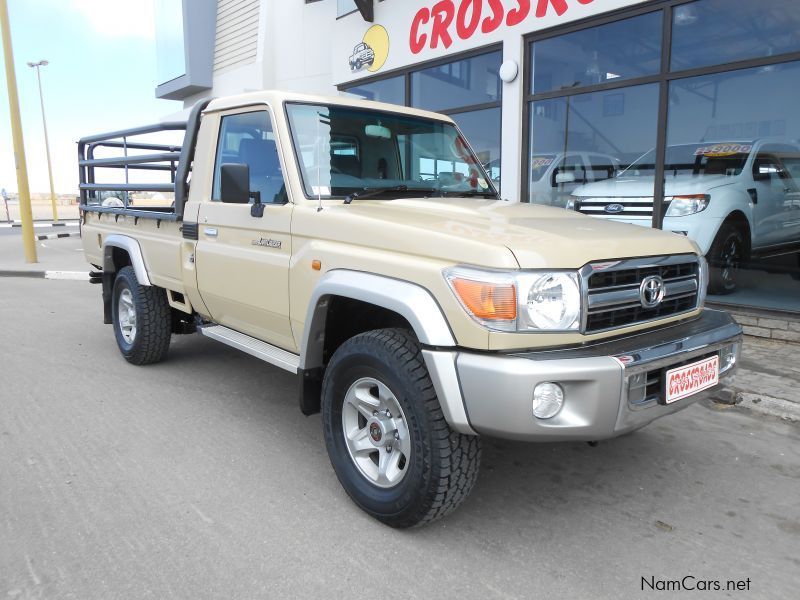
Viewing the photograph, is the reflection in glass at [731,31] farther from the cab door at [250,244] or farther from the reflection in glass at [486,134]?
the cab door at [250,244]

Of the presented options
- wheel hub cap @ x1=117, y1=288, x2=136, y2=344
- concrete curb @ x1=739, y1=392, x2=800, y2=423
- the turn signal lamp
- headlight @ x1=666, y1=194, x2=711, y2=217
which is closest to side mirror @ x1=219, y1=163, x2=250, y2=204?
the turn signal lamp

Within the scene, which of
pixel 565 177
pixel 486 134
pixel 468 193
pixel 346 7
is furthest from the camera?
pixel 346 7

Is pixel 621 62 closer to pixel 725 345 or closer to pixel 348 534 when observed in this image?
pixel 725 345

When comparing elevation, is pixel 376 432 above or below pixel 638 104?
below

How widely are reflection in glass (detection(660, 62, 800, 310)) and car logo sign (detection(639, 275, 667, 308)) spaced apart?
13.4 ft

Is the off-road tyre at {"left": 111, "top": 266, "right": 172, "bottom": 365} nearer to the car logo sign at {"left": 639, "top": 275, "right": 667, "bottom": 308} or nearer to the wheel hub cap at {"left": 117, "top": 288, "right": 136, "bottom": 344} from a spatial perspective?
the wheel hub cap at {"left": 117, "top": 288, "right": 136, "bottom": 344}

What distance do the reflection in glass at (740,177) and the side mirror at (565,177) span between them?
52.7 inches

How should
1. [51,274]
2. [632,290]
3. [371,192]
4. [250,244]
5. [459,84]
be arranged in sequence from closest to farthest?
1. [632,290]
2. [371,192]
3. [250,244]
4. [459,84]
5. [51,274]

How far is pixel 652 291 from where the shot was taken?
270 centimetres

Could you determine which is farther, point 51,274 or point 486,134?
point 51,274

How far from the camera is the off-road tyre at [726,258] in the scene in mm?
6336

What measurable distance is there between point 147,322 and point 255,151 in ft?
6.59

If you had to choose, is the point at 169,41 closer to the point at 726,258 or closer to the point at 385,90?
the point at 385,90

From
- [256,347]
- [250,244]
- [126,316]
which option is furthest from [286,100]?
[126,316]
